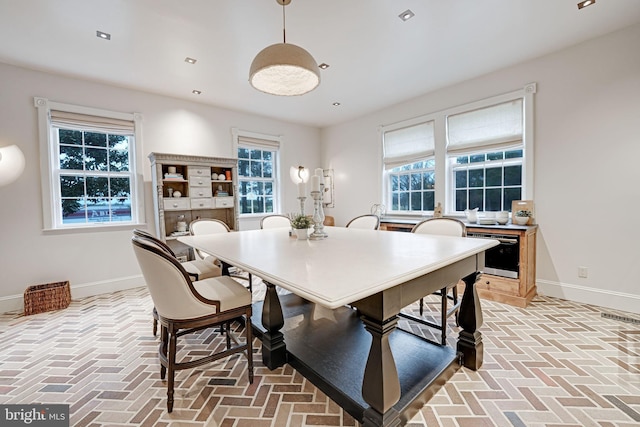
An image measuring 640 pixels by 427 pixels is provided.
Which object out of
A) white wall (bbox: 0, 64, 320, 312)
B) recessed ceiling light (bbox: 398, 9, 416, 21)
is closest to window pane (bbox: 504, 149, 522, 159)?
recessed ceiling light (bbox: 398, 9, 416, 21)

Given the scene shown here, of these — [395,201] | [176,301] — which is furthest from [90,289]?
[395,201]

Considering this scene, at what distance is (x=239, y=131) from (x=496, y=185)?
4212 millimetres

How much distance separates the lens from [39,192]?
332cm

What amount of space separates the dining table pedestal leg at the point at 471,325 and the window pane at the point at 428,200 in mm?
2692

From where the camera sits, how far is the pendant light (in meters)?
1.80

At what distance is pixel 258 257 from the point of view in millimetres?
1559

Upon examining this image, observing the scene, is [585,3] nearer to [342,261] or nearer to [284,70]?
[284,70]

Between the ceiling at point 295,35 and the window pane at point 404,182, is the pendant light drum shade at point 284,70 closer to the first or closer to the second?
the ceiling at point 295,35

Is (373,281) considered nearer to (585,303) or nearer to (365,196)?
(585,303)

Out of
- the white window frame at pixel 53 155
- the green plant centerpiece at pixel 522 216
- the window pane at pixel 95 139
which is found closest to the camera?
the green plant centerpiece at pixel 522 216

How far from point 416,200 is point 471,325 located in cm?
299

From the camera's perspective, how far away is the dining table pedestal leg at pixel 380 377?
47.4 inches

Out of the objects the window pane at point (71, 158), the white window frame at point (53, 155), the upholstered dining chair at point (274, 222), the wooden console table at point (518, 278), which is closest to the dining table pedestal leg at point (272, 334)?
the upholstered dining chair at point (274, 222)

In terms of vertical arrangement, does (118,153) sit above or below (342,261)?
above
